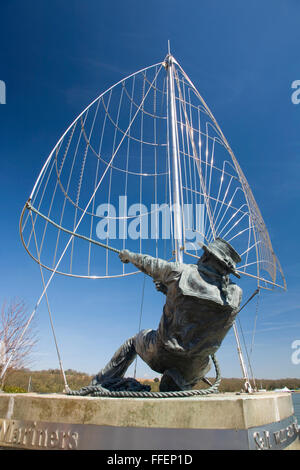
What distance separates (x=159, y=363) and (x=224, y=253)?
185cm

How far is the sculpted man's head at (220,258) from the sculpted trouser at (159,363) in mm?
1219

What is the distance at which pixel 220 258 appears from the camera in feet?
12.1

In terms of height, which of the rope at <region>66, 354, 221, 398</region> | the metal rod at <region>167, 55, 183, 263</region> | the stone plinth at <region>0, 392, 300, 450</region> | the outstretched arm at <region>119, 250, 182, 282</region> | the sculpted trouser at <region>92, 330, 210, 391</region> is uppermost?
the metal rod at <region>167, 55, 183, 263</region>

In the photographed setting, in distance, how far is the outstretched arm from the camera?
3.86m

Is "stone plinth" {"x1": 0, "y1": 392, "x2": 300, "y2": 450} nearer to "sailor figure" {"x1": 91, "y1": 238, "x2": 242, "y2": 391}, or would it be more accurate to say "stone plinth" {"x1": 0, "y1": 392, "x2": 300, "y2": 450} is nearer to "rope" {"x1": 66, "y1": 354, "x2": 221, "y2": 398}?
"rope" {"x1": 66, "y1": 354, "x2": 221, "y2": 398}

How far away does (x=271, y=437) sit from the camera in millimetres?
2908

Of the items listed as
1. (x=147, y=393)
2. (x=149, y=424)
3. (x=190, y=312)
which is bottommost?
(x=149, y=424)

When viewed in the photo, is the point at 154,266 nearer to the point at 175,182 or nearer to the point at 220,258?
the point at 220,258

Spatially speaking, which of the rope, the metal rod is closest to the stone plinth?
the rope

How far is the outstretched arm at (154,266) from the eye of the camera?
386cm

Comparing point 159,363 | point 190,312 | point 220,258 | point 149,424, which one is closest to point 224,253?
point 220,258

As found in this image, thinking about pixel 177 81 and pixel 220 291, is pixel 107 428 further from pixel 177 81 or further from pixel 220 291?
pixel 177 81

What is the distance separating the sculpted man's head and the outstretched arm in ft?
1.25
